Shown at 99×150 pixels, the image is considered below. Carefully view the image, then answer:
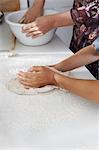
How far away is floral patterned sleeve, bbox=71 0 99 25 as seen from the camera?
40.1 inches

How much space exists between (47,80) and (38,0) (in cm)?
54

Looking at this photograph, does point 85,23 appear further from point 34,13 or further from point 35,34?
point 34,13

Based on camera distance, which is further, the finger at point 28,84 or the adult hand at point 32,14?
the adult hand at point 32,14

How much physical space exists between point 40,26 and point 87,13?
18cm

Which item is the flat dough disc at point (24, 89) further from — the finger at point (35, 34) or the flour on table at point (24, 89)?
the finger at point (35, 34)

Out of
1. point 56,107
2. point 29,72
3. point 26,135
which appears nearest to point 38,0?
point 29,72

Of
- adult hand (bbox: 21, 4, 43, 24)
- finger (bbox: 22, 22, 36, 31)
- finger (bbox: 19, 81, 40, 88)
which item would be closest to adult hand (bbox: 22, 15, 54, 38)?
finger (bbox: 22, 22, 36, 31)

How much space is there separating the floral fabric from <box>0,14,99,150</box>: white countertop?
0.57 feet

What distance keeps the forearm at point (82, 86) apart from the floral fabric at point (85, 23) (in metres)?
0.26

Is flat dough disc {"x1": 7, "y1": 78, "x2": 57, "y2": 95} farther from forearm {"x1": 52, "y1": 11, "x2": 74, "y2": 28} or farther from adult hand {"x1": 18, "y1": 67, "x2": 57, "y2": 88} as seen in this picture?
forearm {"x1": 52, "y1": 11, "x2": 74, "y2": 28}

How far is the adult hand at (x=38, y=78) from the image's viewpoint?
93cm

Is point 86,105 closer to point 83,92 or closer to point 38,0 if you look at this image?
point 83,92

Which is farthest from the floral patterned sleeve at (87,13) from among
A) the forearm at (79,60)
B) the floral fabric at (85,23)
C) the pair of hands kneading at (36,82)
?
the pair of hands kneading at (36,82)

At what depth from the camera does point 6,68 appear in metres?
1.11
